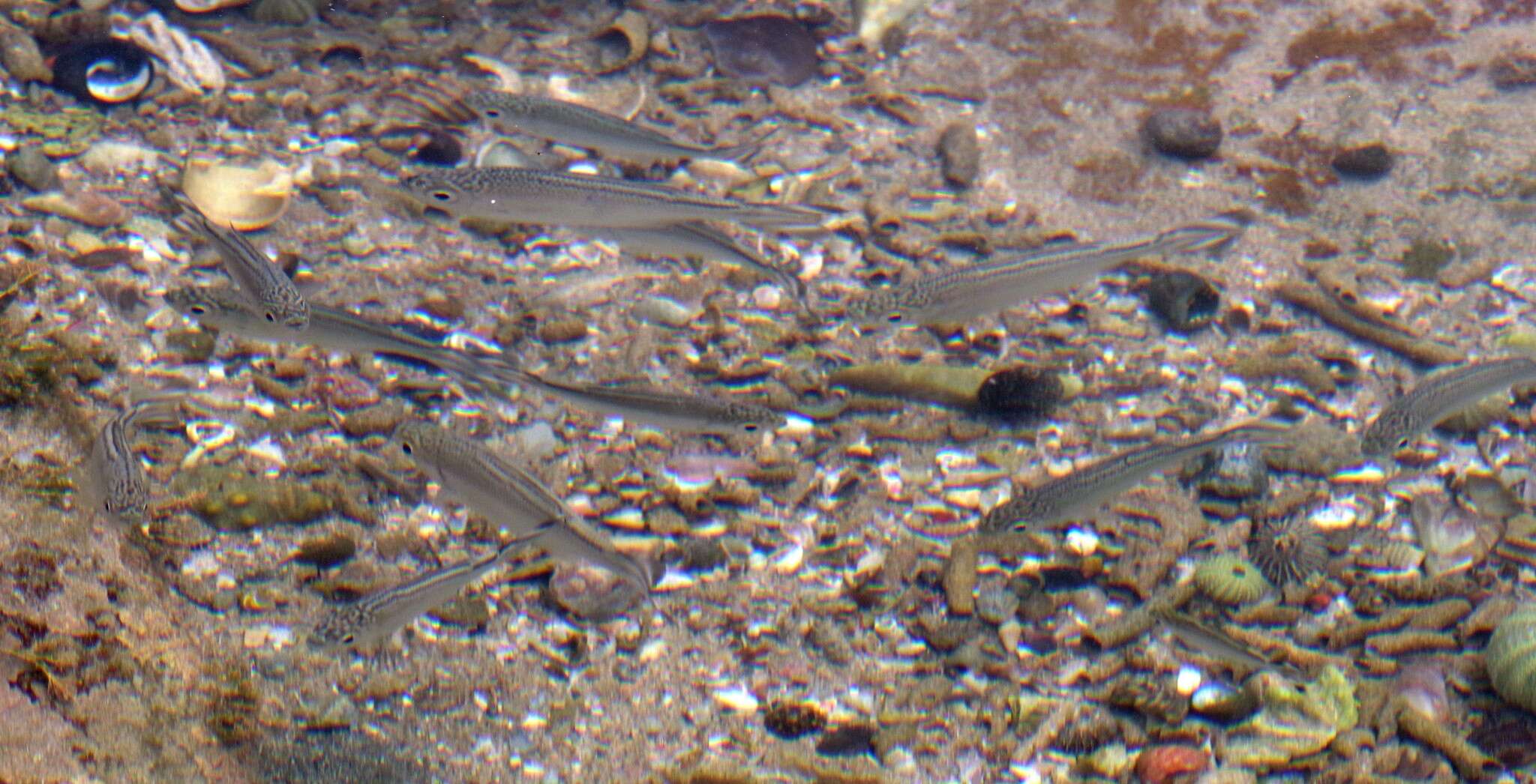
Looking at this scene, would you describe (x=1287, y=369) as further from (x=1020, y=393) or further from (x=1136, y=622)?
(x=1136, y=622)

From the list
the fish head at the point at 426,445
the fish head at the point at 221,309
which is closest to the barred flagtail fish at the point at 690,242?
the fish head at the point at 426,445

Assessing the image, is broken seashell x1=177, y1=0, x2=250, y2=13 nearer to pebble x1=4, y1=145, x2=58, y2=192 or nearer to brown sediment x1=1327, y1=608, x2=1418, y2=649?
pebble x1=4, y1=145, x2=58, y2=192

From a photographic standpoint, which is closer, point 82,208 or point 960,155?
point 82,208

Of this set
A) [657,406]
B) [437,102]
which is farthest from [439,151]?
[657,406]

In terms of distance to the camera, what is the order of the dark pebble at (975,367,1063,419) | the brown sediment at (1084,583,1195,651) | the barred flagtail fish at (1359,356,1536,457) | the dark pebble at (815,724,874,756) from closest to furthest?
1. the dark pebble at (815,724,874,756)
2. the brown sediment at (1084,583,1195,651)
3. the barred flagtail fish at (1359,356,1536,457)
4. the dark pebble at (975,367,1063,419)

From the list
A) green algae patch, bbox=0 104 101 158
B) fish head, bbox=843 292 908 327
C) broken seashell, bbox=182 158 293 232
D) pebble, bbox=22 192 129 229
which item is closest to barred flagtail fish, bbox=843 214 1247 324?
fish head, bbox=843 292 908 327

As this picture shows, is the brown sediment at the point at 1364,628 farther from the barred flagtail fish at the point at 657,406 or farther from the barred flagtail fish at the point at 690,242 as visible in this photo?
the barred flagtail fish at the point at 690,242
